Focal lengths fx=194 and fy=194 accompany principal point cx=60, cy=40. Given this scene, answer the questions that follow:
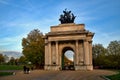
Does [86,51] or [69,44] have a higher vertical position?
[69,44]

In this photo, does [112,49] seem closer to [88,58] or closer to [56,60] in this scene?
[88,58]

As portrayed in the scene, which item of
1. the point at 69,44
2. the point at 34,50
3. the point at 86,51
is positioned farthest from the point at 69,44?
the point at 34,50

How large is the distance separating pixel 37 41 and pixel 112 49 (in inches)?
912

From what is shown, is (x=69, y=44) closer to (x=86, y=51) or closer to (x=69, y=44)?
(x=69, y=44)

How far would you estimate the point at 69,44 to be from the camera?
157 feet

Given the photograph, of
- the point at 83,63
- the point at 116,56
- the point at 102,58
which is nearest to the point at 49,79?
the point at 83,63

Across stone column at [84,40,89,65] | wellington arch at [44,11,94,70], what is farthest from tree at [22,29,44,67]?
stone column at [84,40,89,65]

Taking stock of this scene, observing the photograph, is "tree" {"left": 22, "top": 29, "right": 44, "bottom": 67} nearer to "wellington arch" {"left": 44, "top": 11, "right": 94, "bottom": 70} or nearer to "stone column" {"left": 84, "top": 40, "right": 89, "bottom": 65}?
"wellington arch" {"left": 44, "top": 11, "right": 94, "bottom": 70}

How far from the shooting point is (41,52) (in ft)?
190

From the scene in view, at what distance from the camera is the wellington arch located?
149 ft

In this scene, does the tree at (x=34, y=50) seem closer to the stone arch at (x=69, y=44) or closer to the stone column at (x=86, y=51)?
the stone arch at (x=69, y=44)

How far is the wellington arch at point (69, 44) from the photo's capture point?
45.4 meters

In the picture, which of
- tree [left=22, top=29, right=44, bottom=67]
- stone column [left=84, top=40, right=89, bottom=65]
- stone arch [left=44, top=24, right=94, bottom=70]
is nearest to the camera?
stone column [left=84, top=40, right=89, bottom=65]

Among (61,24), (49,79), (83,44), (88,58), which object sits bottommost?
(49,79)
